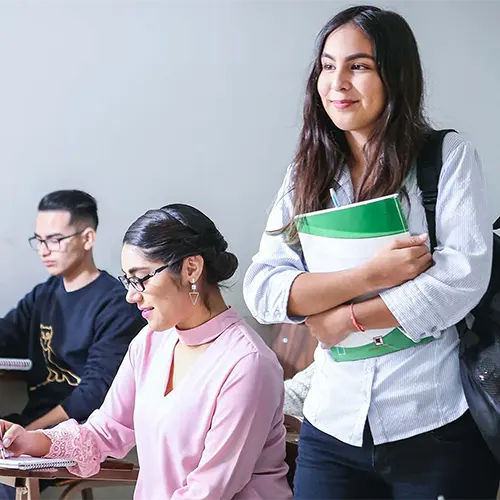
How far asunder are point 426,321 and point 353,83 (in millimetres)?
359

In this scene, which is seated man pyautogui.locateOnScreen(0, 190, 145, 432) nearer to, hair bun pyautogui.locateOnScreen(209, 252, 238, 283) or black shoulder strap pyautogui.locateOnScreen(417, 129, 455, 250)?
hair bun pyautogui.locateOnScreen(209, 252, 238, 283)

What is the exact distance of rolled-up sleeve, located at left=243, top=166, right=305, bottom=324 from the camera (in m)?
1.25

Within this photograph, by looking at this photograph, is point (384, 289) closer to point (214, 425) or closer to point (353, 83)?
point (353, 83)

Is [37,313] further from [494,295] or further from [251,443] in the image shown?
[494,295]

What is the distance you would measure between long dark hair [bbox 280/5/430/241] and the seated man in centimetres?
124

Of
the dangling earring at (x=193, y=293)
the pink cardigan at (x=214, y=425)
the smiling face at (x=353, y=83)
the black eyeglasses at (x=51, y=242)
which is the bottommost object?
the pink cardigan at (x=214, y=425)

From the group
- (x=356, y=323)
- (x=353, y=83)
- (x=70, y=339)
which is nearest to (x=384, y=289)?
(x=356, y=323)

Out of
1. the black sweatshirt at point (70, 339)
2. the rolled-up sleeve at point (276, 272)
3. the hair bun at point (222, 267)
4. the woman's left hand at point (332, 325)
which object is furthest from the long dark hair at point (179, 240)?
the black sweatshirt at point (70, 339)

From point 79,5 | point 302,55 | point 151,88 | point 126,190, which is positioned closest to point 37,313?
point 126,190

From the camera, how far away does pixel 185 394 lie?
1597 mm

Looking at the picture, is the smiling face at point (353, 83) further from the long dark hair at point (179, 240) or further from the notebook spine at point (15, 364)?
the notebook spine at point (15, 364)

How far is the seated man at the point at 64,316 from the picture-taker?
242 cm

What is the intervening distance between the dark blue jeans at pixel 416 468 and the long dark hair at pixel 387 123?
0.33 meters

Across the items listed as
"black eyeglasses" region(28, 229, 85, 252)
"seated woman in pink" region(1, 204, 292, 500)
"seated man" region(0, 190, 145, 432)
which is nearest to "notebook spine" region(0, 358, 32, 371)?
"seated man" region(0, 190, 145, 432)
